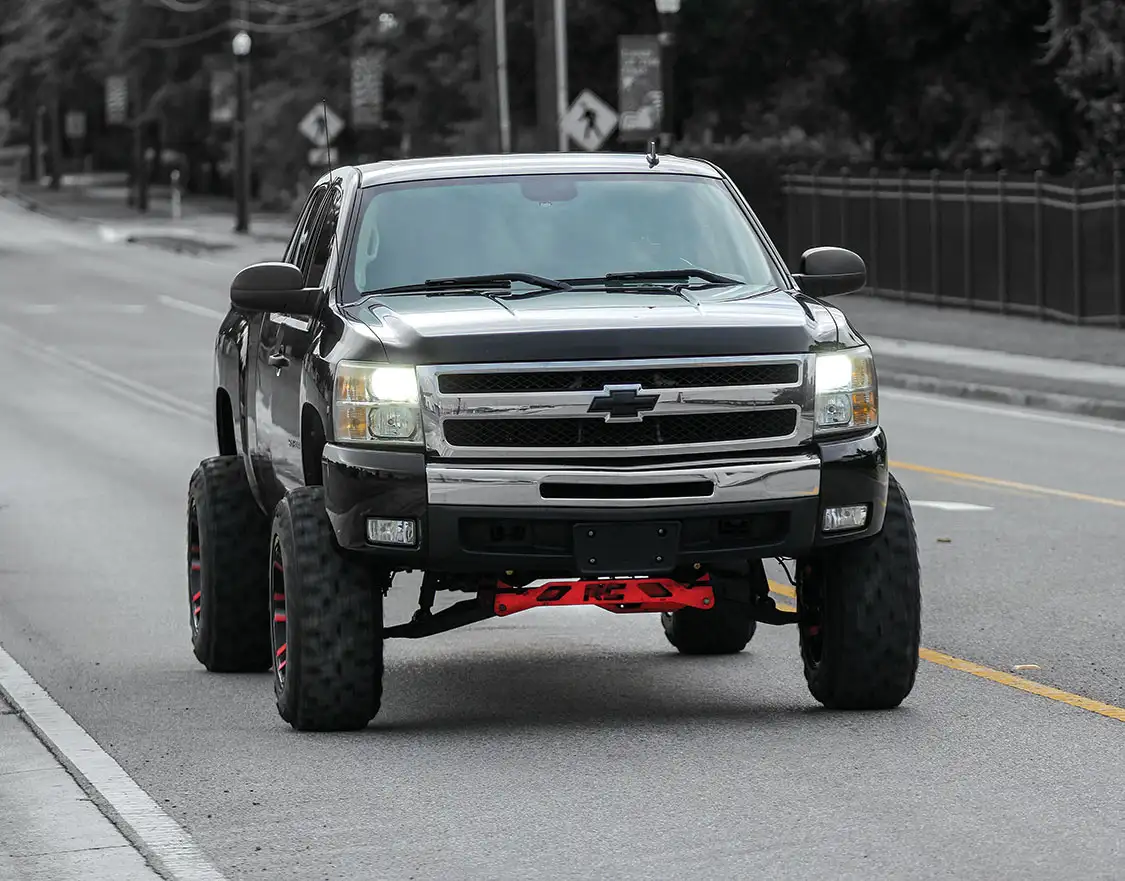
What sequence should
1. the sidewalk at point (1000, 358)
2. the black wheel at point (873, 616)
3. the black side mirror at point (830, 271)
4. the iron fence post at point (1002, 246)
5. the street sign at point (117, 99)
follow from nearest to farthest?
the black wheel at point (873, 616), the black side mirror at point (830, 271), the sidewalk at point (1000, 358), the iron fence post at point (1002, 246), the street sign at point (117, 99)

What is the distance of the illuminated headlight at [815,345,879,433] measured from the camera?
8227 mm

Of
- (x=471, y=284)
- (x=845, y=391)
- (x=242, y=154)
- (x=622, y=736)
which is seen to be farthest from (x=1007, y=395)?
(x=242, y=154)

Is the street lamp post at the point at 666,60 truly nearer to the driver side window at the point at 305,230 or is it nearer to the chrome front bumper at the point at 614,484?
the driver side window at the point at 305,230

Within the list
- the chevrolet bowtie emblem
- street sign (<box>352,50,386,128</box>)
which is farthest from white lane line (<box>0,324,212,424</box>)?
street sign (<box>352,50,386,128</box>)

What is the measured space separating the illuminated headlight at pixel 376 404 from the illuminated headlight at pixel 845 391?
134cm

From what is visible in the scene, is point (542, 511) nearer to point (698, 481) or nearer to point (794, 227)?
point (698, 481)

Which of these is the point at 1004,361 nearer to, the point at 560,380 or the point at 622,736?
the point at 622,736

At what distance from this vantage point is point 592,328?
8.01m

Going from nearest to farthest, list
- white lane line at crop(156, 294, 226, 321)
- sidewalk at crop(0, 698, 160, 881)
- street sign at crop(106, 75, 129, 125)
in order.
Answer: sidewalk at crop(0, 698, 160, 881)
white lane line at crop(156, 294, 226, 321)
street sign at crop(106, 75, 129, 125)

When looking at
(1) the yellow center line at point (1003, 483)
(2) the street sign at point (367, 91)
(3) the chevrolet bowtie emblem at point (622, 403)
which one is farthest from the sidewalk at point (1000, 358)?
(2) the street sign at point (367, 91)

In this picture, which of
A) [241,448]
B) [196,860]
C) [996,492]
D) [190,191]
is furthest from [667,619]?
[190,191]

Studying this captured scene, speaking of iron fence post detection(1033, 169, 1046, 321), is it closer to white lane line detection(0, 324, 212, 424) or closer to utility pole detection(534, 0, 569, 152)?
utility pole detection(534, 0, 569, 152)

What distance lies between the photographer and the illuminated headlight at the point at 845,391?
27.0 feet

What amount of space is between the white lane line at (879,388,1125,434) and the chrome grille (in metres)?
12.8
